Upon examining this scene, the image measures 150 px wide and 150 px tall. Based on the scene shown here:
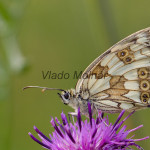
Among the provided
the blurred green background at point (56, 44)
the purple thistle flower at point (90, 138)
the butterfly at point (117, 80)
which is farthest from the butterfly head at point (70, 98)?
the blurred green background at point (56, 44)

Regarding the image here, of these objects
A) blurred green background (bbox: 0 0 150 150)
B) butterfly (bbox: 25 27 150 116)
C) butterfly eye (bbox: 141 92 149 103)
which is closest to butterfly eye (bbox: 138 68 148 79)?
butterfly (bbox: 25 27 150 116)

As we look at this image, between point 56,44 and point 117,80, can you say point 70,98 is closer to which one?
point 117,80

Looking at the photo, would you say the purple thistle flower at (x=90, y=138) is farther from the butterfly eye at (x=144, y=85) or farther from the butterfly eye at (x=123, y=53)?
the butterfly eye at (x=123, y=53)

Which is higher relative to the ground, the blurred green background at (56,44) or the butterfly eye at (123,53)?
the blurred green background at (56,44)

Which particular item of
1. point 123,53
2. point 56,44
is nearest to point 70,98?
point 123,53

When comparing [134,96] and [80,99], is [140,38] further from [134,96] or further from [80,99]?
[80,99]

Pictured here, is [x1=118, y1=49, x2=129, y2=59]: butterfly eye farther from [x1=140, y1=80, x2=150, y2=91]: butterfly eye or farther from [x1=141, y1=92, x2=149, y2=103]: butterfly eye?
[x1=141, y1=92, x2=149, y2=103]: butterfly eye

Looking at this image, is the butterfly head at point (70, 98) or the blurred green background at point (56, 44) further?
the blurred green background at point (56, 44)
